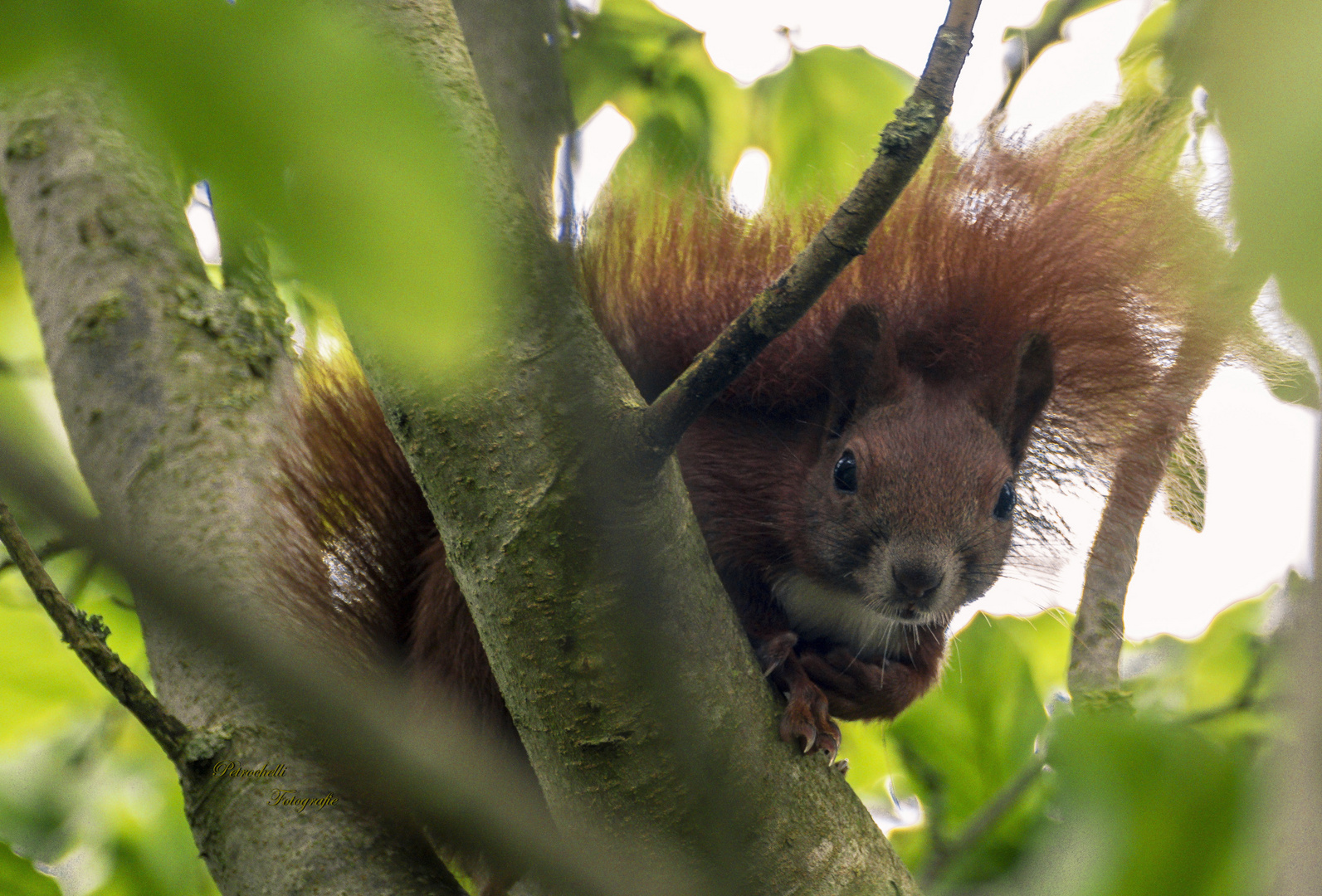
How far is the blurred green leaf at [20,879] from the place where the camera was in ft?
5.41

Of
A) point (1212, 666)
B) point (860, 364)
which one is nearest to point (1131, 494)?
point (860, 364)

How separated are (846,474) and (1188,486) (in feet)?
2.94

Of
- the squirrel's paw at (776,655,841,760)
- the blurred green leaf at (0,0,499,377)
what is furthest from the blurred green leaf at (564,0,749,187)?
the blurred green leaf at (0,0,499,377)

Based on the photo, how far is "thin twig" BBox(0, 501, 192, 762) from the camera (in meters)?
1.16

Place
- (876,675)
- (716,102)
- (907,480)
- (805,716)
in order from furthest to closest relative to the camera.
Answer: (716,102)
(876,675)
(907,480)
(805,716)

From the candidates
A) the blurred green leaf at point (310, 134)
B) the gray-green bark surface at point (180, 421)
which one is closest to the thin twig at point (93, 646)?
the gray-green bark surface at point (180, 421)

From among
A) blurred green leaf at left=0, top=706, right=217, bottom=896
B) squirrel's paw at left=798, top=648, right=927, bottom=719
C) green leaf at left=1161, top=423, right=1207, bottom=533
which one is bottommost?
blurred green leaf at left=0, top=706, right=217, bottom=896

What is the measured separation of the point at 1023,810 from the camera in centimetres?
230

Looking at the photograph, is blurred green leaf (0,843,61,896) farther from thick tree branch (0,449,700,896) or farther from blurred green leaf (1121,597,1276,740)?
blurred green leaf (1121,597,1276,740)

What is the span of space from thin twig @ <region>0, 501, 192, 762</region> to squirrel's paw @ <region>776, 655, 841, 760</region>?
2.88ft

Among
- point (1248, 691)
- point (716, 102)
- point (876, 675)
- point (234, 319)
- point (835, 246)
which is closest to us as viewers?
point (835, 246)

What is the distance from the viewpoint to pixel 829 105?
2539mm

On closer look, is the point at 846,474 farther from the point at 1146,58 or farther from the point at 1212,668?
the point at 1212,668

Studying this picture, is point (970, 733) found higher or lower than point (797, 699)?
lower
